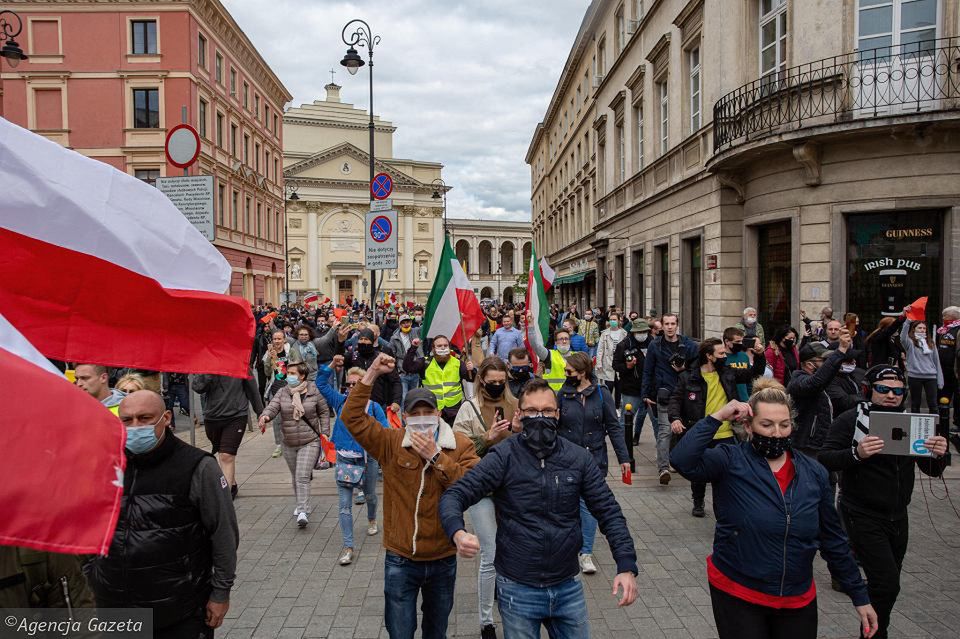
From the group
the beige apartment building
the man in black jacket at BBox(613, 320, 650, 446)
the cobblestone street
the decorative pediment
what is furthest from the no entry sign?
the decorative pediment

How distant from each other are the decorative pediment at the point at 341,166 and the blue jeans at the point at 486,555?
7282cm

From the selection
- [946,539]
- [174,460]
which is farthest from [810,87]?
[174,460]

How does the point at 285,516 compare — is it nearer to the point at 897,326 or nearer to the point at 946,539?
the point at 946,539

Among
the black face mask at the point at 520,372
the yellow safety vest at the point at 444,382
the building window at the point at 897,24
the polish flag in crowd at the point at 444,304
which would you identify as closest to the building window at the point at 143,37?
the building window at the point at 897,24

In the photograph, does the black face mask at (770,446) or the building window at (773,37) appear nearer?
the black face mask at (770,446)

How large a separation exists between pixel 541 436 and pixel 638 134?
22.0 meters

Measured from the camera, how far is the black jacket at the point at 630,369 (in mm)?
9453

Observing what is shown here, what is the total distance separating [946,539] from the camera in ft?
20.1

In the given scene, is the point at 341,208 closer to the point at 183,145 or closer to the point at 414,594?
the point at 183,145

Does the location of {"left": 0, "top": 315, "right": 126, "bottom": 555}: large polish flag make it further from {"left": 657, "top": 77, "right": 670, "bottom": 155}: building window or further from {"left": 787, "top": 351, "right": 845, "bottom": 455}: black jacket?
{"left": 657, "top": 77, "right": 670, "bottom": 155}: building window

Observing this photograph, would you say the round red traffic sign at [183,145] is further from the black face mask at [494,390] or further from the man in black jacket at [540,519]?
the man in black jacket at [540,519]

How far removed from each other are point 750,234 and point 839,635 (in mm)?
11856

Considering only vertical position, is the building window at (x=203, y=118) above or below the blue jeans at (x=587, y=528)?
above

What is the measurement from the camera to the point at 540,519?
10.7ft
